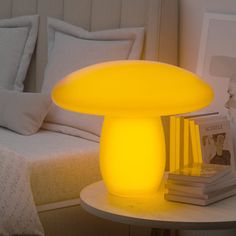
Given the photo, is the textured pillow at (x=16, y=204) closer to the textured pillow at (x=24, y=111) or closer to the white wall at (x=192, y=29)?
the textured pillow at (x=24, y=111)

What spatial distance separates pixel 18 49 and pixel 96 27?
0.55 m

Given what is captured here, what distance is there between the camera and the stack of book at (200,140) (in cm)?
245

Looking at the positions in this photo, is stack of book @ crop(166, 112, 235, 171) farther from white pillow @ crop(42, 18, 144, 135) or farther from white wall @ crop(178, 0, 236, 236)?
white pillow @ crop(42, 18, 144, 135)

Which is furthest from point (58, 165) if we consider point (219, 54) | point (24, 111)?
point (219, 54)

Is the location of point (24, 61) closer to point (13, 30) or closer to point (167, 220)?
point (13, 30)

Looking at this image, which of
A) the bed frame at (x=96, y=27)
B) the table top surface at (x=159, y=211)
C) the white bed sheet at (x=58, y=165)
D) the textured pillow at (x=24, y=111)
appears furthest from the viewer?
the textured pillow at (x=24, y=111)

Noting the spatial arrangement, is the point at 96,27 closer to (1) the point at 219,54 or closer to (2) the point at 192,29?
(2) the point at 192,29

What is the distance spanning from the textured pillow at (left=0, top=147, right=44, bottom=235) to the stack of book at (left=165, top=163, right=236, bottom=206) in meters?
0.49

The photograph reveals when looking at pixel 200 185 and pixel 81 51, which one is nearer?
pixel 200 185

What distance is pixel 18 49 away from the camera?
3.60 meters

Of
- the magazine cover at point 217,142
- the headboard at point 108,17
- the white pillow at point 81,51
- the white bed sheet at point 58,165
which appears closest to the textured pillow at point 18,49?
the headboard at point 108,17

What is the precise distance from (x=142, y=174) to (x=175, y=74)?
1.13ft

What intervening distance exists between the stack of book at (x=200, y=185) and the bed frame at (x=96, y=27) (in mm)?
583

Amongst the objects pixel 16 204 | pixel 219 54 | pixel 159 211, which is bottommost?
pixel 16 204
